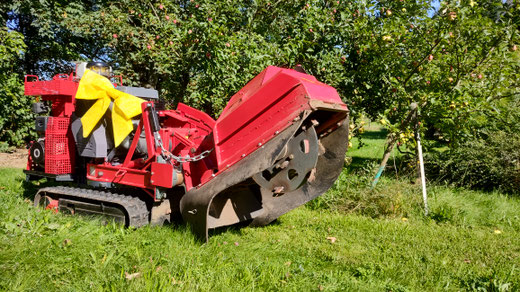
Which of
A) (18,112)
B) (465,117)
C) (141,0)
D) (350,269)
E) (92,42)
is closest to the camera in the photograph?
(350,269)

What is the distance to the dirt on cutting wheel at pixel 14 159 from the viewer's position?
939 centimetres

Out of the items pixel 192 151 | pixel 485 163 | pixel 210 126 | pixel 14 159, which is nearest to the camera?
pixel 192 151

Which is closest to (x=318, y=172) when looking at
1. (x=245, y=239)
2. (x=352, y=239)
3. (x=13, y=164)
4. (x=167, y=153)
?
(x=352, y=239)

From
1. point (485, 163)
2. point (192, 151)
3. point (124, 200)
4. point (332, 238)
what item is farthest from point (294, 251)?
point (485, 163)

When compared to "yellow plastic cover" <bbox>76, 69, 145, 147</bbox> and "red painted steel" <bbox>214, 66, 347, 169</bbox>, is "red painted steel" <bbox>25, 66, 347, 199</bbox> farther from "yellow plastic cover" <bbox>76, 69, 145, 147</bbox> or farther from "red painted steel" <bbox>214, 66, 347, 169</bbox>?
"yellow plastic cover" <bbox>76, 69, 145, 147</bbox>

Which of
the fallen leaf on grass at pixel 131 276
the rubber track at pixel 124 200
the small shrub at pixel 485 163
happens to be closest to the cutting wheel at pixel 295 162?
the fallen leaf on grass at pixel 131 276

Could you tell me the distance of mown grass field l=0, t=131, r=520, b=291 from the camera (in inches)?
116

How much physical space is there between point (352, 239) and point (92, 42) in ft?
37.3

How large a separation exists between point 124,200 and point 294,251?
6.78 ft

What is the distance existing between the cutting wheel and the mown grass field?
30.3 inches

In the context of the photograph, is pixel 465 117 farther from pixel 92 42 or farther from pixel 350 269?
pixel 92 42

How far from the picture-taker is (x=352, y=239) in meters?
4.25

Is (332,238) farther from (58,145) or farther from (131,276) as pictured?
(58,145)

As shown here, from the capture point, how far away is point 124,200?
4242mm
